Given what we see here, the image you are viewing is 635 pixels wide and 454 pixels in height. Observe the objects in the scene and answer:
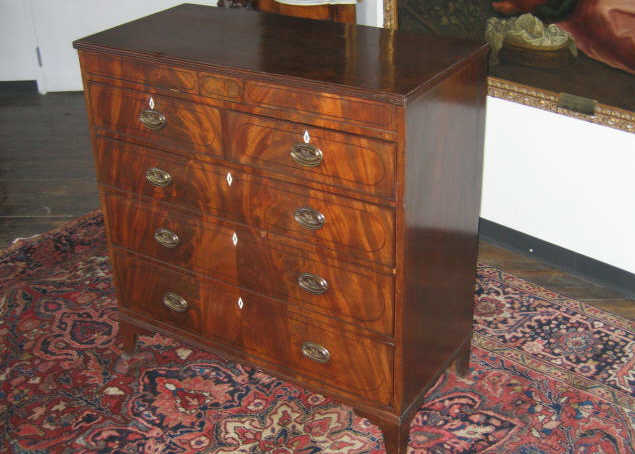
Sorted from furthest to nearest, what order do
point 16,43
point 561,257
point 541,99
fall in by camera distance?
point 16,43 < point 561,257 < point 541,99

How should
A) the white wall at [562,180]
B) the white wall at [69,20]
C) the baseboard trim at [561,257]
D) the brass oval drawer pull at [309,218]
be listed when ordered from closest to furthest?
the brass oval drawer pull at [309,218] → the white wall at [562,180] → the baseboard trim at [561,257] → the white wall at [69,20]

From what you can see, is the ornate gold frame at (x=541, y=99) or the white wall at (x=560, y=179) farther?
the white wall at (x=560, y=179)

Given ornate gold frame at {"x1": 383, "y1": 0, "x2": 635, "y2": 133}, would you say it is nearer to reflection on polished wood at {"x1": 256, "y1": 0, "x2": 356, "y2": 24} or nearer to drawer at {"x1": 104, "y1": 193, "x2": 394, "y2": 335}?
reflection on polished wood at {"x1": 256, "y1": 0, "x2": 356, "y2": 24}

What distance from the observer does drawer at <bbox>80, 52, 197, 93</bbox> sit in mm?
2602

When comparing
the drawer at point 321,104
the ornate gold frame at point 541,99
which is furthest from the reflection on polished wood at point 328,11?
the drawer at point 321,104

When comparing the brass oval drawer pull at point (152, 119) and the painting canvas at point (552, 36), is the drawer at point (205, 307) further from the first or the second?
the painting canvas at point (552, 36)

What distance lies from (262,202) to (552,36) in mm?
1659

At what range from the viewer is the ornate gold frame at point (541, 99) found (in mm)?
3354

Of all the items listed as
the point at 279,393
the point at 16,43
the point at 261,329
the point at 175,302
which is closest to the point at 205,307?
the point at 175,302

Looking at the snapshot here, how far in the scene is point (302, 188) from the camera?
99.0 inches

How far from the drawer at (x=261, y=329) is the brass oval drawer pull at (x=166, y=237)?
124 millimetres

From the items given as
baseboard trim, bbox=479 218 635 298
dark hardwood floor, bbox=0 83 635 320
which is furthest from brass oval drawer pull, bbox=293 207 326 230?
baseboard trim, bbox=479 218 635 298

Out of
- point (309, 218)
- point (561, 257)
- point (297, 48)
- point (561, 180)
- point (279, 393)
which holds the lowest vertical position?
point (279, 393)

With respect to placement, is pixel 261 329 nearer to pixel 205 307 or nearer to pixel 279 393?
pixel 205 307
